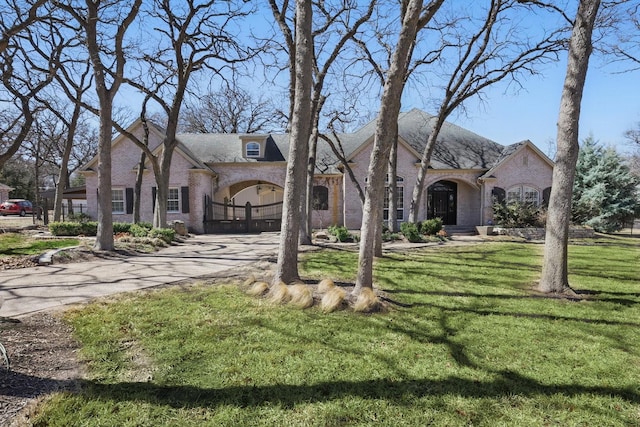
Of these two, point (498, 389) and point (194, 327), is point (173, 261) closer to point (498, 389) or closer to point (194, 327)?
point (194, 327)

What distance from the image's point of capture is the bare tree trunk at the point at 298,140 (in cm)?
660

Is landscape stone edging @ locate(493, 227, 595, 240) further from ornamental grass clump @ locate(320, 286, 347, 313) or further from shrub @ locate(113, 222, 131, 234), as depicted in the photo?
shrub @ locate(113, 222, 131, 234)

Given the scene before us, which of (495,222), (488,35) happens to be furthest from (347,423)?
(495,222)

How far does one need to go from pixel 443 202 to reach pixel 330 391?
866 inches

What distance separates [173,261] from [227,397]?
26.3 ft

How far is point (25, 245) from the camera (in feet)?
42.3

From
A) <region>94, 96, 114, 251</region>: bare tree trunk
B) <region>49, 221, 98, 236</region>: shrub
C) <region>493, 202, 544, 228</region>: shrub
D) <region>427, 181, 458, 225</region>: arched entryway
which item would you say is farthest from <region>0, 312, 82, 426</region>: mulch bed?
<region>427, 181, 458, 225</region>: arched entryway

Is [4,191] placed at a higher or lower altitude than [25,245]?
higher

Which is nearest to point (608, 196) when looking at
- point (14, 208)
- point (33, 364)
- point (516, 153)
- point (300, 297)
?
point (516, 153)

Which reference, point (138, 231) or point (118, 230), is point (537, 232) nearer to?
point (138, 231)

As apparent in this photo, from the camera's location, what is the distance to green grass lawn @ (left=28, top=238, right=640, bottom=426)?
2906 millimetres

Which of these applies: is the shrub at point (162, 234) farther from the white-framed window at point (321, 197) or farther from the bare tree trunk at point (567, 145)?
the bare tree trunk at point (567, 145)

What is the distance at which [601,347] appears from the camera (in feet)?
13.8

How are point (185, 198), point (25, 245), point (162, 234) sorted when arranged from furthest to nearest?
1. point (185, 198)
2. point (162, 234)
3. point (25, 245)
